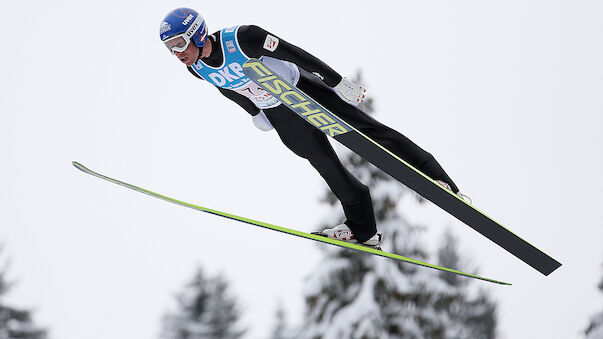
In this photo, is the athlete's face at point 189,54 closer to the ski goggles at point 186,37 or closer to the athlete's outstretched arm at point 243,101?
the ski goggles at point 186,37

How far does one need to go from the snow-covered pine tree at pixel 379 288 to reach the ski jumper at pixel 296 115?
434cm

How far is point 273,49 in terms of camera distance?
4.17 meters

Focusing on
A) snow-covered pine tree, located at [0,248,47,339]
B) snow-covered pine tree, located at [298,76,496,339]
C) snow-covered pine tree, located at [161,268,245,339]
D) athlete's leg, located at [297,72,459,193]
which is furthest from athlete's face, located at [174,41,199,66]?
snow-covered pine tree, located at [161,268,245,339]

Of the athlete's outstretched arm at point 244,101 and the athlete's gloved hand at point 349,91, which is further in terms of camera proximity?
the athlete's outstretched arm at point 244,101

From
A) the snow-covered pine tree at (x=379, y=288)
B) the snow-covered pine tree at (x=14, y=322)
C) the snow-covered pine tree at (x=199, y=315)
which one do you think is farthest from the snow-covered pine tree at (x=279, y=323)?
the snow-covered pine tree at (x=379, y=288)

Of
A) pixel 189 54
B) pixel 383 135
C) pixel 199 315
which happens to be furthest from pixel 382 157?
pixel 199 315

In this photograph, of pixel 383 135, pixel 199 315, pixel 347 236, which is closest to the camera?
pixel 383 135

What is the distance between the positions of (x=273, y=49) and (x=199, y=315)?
15034 mm

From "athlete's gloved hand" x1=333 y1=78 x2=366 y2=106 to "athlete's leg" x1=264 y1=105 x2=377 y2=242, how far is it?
0.37 metres

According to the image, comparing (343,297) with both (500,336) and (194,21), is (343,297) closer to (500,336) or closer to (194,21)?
(194,21)

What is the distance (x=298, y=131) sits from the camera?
458 cm

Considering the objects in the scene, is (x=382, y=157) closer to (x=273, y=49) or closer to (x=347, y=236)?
(x=347, y=236)

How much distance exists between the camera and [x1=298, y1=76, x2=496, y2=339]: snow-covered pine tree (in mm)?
9195

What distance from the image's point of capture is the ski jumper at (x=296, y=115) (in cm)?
420
